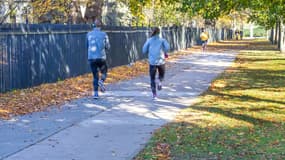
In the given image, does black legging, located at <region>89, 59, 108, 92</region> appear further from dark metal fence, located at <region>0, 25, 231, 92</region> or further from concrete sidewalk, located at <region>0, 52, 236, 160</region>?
dark metal fence, located at <region>0, 25, 231, 92</region>

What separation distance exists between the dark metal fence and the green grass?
486cm

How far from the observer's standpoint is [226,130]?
8.98m

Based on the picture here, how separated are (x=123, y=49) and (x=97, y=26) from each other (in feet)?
Result: 39.6

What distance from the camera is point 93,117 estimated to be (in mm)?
10328

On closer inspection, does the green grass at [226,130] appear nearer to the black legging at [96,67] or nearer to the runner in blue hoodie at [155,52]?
the runner in blue hoodie at [155,52]

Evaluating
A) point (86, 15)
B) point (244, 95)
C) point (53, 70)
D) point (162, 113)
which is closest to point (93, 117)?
point (162, 113)

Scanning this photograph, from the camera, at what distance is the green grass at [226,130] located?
730 centimetres

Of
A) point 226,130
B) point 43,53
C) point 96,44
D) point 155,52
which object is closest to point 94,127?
point 226,130

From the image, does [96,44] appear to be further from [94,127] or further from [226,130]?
[226,130]

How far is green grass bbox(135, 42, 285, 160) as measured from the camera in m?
7.30

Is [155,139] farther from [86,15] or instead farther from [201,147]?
[86,15]

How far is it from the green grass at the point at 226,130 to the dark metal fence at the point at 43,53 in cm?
486

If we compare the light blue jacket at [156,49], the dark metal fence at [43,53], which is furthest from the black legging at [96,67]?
the dark metal fence at [43,53]

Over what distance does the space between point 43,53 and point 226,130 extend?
841 cm
